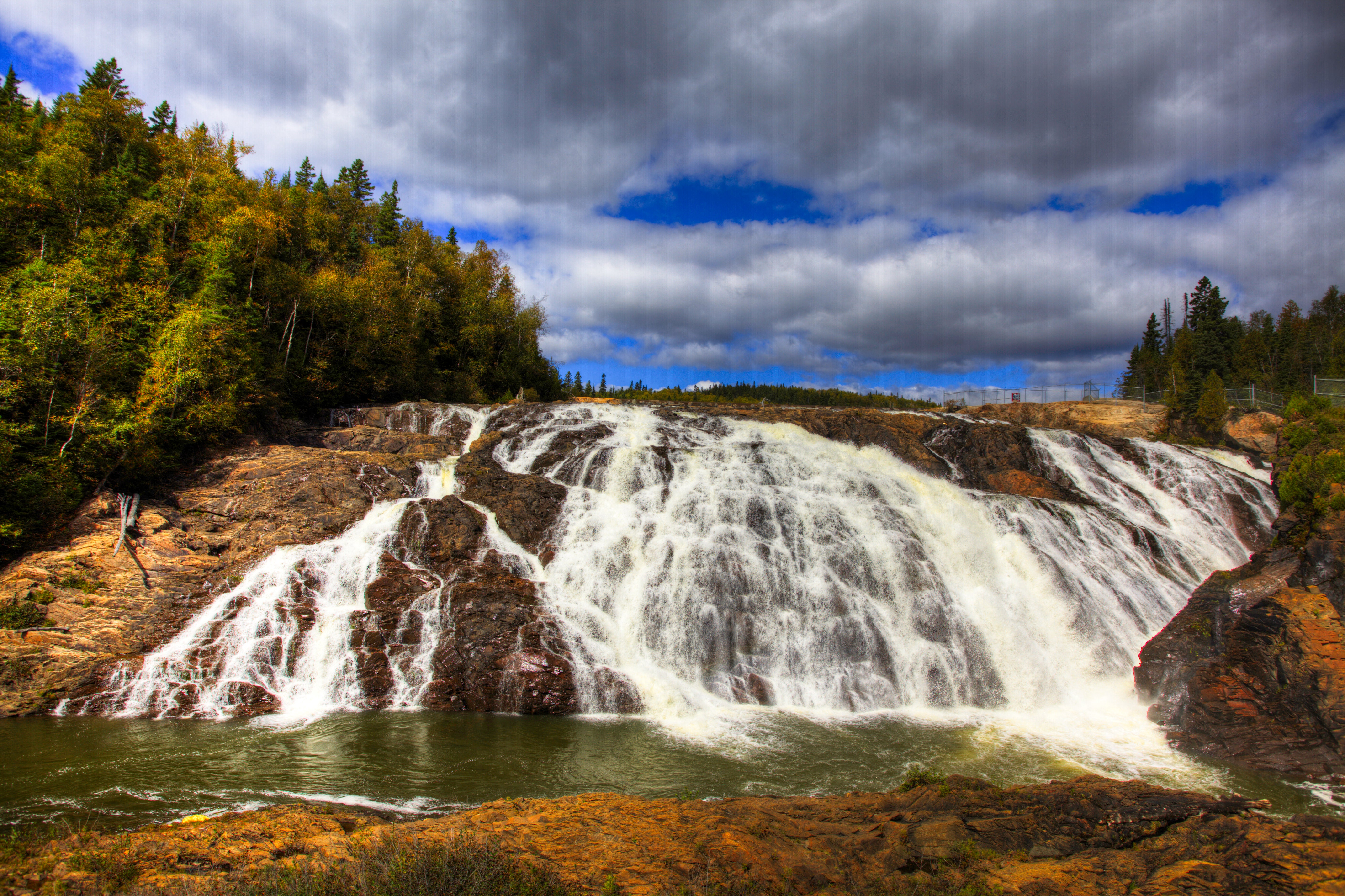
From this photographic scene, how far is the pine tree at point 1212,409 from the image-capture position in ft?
132

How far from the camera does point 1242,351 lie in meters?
78.8

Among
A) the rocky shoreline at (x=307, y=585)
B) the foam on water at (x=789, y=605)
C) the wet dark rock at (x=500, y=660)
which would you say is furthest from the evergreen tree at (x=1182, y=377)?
the wet dark rock at (x=500, y=660)

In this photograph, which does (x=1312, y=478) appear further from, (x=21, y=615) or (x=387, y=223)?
Answer: (x=387, y=223)

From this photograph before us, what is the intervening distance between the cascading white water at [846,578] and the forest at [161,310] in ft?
39.3

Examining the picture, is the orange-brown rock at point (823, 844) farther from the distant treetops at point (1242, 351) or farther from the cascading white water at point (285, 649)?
the distant treetops at point (1242, 351)

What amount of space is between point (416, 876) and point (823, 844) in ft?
15.4

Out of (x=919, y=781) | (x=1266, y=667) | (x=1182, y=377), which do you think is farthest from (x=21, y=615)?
(x=1182, y=377)

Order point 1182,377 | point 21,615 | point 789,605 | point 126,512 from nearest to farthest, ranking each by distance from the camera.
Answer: point 21,615, point 126,512, point 789,605, point 1182,377

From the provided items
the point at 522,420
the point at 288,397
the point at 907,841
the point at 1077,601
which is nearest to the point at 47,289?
the point at 288,397

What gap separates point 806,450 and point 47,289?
91.8ft

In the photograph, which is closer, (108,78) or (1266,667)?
(1266,667)

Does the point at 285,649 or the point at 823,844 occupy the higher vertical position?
the point at 285,649

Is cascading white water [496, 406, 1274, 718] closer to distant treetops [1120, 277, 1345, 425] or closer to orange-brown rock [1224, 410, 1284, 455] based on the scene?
orange-brown rock [1224, 410, 1284, 455]

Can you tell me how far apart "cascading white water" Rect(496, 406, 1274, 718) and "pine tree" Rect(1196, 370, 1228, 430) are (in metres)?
19.3
